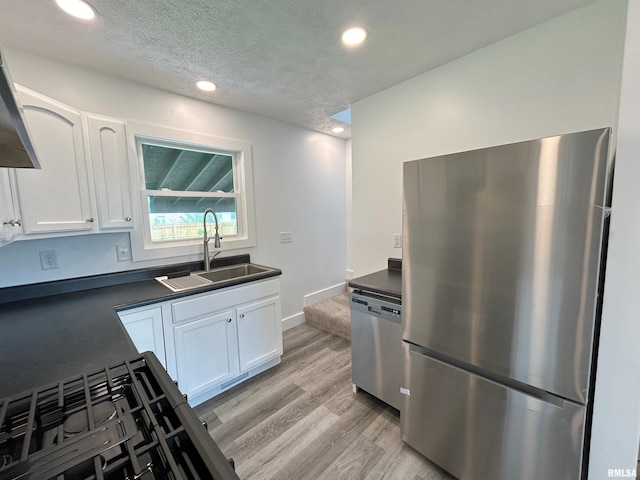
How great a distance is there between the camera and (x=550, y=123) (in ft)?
5.19

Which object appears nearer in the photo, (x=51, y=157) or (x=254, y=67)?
(x=51, y=157)

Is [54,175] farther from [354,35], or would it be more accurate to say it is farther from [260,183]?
[354,35]

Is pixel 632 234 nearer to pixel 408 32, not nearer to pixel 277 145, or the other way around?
pixel 408 32

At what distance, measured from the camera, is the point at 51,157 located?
1524mm

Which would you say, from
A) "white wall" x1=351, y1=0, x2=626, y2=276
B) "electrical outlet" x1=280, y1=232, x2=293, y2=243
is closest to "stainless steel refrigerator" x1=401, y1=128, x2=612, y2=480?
"white wall" x1=351, y1=0, x2=626, y2=276

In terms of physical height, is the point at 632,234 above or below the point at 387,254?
above

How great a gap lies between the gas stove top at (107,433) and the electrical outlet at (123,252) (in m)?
1.48

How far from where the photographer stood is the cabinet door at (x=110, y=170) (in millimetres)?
1733

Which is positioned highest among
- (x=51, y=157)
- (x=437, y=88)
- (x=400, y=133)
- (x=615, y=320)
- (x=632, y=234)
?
(x=437, y=88)

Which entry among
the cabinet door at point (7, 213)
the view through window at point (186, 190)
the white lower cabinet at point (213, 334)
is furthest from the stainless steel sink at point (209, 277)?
the cabinet door at point (7, 213)

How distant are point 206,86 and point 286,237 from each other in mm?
1674

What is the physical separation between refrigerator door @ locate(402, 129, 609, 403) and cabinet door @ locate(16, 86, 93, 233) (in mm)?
2008

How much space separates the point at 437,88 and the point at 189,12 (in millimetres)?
1723

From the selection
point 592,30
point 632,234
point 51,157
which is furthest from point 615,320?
point 51,157
